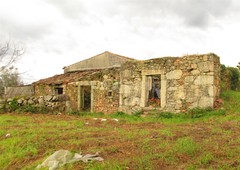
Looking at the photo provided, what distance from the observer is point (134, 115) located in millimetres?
12305

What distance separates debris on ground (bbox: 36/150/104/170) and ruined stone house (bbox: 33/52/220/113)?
711cm

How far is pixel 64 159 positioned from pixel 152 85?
11.9m

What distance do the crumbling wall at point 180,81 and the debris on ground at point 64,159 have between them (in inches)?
278

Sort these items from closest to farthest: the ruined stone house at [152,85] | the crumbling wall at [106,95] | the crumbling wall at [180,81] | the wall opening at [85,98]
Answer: the crumbling wall at [180,81] → the ruined stone house at [152,85] → the crumbling wall at [106,95] → the wall opening at [85,98]

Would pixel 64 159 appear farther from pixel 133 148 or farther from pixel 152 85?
pixel 152 85

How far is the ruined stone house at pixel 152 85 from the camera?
10930 mm

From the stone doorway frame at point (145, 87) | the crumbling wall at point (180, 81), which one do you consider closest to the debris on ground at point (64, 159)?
the crumbling wall at point (180, 81)

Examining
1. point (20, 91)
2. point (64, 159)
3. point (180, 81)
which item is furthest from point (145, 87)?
point (20, 91)

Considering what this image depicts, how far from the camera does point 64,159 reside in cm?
466

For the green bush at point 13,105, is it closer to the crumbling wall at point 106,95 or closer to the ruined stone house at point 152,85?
the ruined stone house at point 152,85

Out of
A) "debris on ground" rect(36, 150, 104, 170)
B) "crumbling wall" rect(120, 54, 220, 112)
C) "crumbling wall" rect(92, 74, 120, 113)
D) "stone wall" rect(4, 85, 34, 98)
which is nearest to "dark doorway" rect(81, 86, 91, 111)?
"crumbling wall" rect(92, 74, 120, 113)

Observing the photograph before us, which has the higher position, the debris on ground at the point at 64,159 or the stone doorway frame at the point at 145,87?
the stone doorway frame at the point at 145,87

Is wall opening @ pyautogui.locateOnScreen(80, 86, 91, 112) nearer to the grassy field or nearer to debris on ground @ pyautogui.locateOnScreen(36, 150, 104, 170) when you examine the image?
the grassy field

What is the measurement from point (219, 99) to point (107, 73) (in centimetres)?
578
